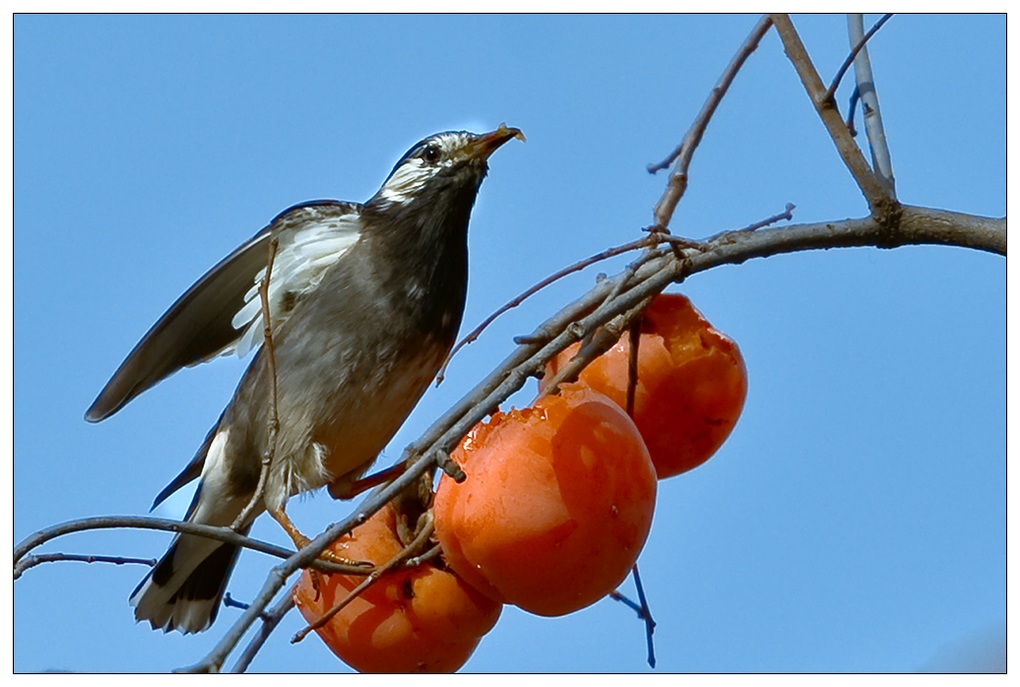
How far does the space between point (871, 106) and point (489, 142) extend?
1.84 meters

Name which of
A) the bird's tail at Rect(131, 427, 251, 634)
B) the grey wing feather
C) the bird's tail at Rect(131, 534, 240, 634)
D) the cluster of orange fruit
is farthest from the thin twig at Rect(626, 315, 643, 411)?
the bird's tail at Rect(131, 534, 240, 634)

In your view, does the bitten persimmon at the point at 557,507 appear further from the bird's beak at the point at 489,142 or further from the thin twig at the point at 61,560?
the bird's beak at the point at 489,142

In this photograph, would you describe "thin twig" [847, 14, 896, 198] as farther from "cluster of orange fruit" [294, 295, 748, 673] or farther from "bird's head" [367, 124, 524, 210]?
"bird's head" [367, 124, 524, 210]

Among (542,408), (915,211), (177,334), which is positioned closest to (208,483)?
(177,334)

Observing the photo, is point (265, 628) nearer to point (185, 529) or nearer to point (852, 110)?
point (185, 529)

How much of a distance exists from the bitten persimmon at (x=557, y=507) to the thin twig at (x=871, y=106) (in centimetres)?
61

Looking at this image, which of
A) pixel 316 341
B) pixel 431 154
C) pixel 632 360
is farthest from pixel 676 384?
pixel 431 154

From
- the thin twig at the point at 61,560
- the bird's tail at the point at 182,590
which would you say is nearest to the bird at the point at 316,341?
the bird's tail at the point at 182,590

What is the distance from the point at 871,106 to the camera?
2.13 m

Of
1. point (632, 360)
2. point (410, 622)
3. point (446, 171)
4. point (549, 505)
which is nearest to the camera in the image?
point (549, 505)

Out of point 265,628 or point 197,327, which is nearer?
point 265,628
